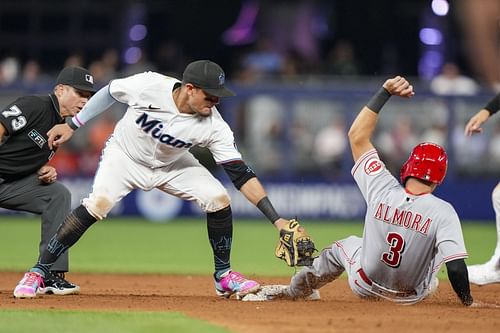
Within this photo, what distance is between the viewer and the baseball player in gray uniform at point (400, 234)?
23.7 feet

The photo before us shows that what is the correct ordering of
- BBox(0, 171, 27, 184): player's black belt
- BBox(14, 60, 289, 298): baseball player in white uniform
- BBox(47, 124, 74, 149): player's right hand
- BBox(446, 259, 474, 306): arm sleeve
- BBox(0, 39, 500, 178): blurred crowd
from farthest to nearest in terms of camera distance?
1. BBox(0, 39, 500, 178): blurred crowd
2. BBox(0, 171, 27, 184): player's black belt
3. BBox(47, 124, 74, 149): player's right hand
4. BBox(14, 60, 289, 298): baseball player in white uniform
5. BBox(446, 259, 474, 306): arm sleeve

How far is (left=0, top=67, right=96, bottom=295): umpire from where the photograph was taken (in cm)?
852

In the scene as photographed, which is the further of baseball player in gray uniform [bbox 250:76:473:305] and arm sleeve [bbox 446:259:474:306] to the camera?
baseball player in gray uniform [bbox 250:76:473:305]

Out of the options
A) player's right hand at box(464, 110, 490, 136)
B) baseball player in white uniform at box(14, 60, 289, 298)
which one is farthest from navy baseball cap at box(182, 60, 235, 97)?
player's right hand at box(464, 110, 490, 136)

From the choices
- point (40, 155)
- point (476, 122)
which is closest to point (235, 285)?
point (40, 155)

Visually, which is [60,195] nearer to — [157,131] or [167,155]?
[167,155]

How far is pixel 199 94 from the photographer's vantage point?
7.85 m

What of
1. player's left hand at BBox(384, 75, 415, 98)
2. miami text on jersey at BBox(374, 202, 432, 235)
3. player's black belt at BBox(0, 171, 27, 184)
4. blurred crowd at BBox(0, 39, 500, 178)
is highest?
player's left hand at BBox(384, 75, 415, 98)

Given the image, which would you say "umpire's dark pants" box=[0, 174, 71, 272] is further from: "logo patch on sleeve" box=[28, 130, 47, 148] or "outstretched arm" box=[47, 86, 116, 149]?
"outstretched arm" box=[47, 86, 116, 149]

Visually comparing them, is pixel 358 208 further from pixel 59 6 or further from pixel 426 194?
pixel 426 194

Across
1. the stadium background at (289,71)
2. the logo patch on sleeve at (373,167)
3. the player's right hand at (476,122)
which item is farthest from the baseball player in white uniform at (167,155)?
the stadium background at (289,71)

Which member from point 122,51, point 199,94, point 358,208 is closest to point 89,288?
point 199,94

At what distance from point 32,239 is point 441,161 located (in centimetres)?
875

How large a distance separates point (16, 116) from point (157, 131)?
4.24ft
